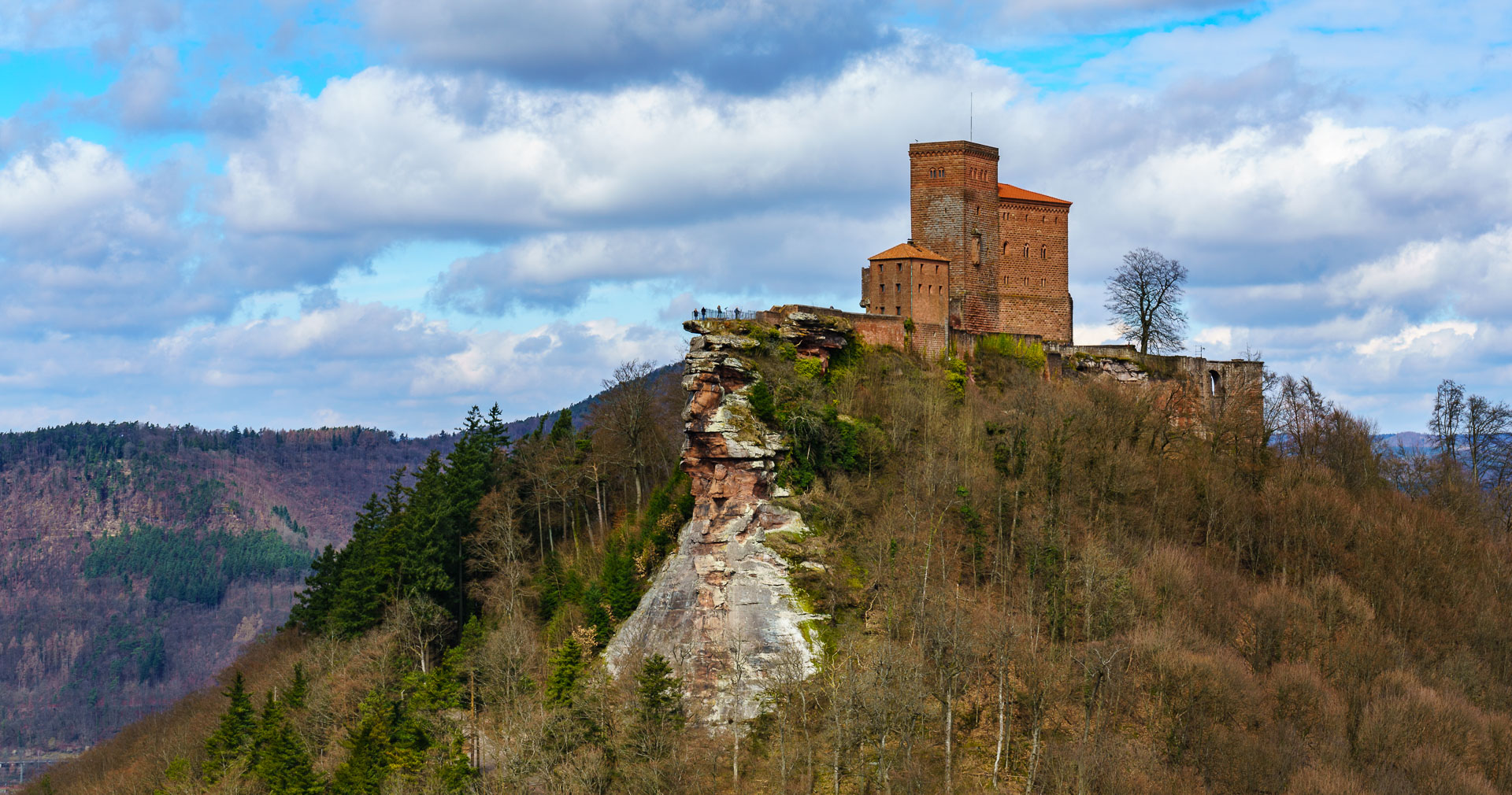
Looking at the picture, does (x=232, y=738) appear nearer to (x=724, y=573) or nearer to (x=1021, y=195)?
(x=724, y=573)

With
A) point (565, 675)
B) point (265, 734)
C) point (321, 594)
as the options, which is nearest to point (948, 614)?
point (565, 675)

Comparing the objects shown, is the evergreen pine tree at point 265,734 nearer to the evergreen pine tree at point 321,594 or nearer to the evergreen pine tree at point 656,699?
the evergreen pine tree at point 321,594

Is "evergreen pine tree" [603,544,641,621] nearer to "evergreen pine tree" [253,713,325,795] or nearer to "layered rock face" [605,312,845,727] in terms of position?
"layered rock face" [605,312,845,727]

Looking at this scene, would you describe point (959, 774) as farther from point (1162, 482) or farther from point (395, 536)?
point (395, 536)

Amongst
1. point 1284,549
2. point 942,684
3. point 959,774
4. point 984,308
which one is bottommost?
point 959,774

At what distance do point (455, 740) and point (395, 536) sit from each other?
15963 millimetres

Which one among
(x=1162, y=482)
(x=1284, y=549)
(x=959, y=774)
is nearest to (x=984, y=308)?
(x=1162, y=482)

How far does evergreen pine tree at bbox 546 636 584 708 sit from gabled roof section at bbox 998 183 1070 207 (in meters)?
39.7

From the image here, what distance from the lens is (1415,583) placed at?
62719 mm

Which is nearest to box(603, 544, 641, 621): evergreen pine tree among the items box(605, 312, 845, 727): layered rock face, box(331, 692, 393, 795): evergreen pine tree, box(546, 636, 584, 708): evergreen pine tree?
box(605, 312, 845, 727): layered rock face

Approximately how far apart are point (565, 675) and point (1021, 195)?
42283mm

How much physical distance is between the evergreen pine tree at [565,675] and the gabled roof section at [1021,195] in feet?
130

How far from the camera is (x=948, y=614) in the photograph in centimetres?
5241

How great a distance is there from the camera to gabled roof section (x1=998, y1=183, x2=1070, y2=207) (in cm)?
7994
